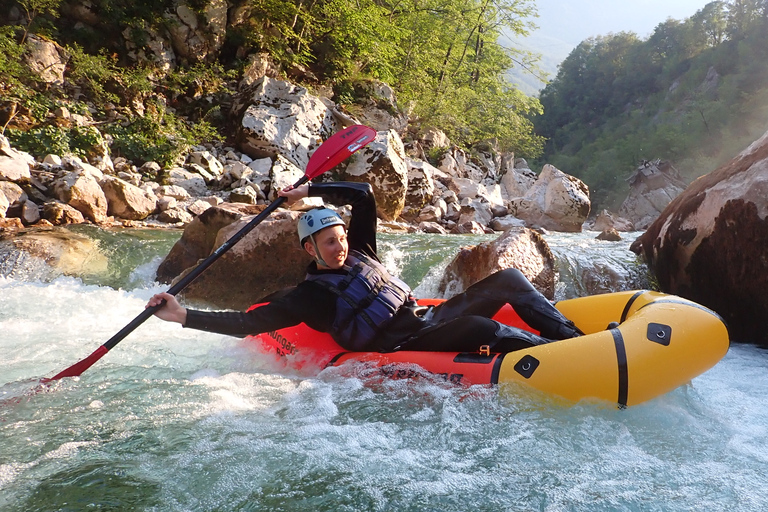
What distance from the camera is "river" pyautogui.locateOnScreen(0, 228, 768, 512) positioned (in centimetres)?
161

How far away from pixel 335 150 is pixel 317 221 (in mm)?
1097

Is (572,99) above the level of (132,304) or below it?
above

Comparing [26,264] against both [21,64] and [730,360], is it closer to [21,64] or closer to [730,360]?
[21,64]

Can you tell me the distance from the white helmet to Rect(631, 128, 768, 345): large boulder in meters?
2.96

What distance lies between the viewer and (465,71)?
16547 mm

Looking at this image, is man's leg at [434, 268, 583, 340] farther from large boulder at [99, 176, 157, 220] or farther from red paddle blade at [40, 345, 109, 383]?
large boulder at [99, 176, 157, 220]

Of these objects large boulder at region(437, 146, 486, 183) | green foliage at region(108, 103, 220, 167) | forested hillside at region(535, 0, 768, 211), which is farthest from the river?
forested hillside at region(535, 0, 768, 211)

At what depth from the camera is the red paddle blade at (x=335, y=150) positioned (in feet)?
11.6

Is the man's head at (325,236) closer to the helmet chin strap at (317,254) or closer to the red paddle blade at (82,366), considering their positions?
the helmet chin strap at (317,254)

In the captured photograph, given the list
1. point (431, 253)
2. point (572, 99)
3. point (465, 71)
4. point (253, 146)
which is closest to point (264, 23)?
point (253, 146)

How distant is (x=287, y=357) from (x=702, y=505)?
1.98 metres

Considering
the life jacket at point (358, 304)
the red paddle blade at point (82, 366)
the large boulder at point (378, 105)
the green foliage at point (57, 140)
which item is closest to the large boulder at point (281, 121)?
the large boulder at point (378, 105)

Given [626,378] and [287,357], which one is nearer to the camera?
[626,378]

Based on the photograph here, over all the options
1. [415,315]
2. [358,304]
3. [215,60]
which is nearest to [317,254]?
[358,304]
